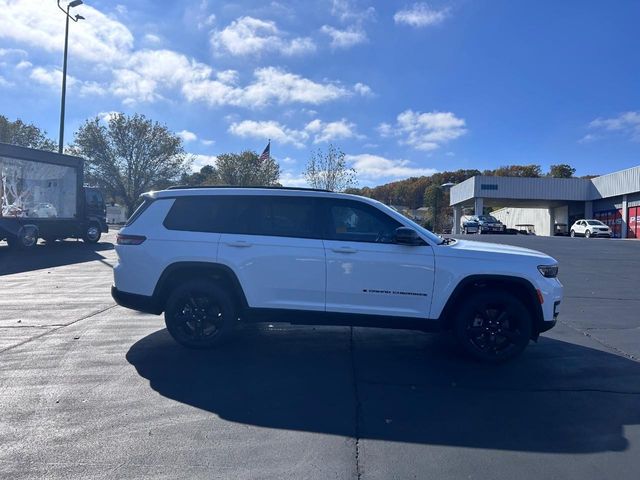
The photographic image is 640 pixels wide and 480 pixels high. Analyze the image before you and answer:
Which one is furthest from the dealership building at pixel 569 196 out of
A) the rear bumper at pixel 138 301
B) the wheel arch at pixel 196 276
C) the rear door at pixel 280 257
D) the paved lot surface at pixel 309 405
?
the rear bumper at pixel 138 301

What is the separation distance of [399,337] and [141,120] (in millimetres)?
47805

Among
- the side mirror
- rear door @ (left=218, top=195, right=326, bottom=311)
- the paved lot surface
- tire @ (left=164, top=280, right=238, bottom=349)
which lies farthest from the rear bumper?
the side mirror

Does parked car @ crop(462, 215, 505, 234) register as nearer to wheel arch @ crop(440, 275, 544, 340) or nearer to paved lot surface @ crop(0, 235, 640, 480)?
paved lot surface @ crop(0, 235, 640, 480)

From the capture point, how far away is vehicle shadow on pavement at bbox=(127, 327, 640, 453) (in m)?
4.30

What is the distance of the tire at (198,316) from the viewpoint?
6230 millimetres

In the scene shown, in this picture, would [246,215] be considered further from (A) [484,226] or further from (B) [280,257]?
(A) [484,226]

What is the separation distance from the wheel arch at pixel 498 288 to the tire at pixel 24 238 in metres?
17.2

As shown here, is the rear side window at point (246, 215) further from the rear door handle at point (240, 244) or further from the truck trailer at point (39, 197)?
the truck trailer at point (39, 197)

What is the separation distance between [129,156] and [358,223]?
158ft

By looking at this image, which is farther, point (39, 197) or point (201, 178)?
point (201, 178)

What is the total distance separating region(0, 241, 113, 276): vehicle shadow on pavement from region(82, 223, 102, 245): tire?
16.2 inches

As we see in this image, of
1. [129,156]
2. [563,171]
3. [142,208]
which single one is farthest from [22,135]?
[563,171]

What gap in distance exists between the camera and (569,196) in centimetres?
5312

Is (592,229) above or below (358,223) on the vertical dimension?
above
